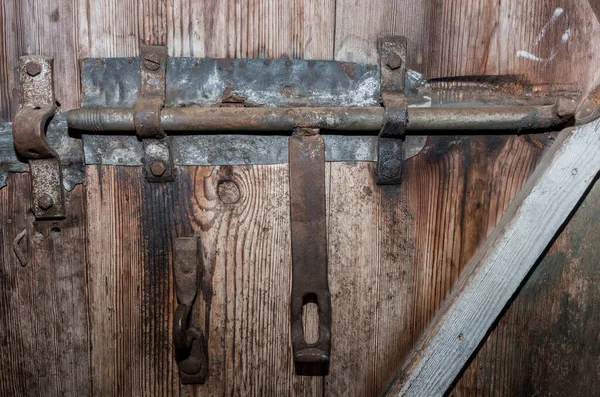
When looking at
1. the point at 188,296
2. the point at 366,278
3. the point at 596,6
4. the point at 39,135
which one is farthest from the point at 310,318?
the point at 596,6

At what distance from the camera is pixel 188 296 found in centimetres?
100

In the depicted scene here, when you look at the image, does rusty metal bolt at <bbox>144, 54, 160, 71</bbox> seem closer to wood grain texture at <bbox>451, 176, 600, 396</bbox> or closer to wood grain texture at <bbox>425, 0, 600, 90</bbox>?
wood grain texture at <bbox>425, 0, 600, 90</bbox>

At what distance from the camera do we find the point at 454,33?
0.99 meters

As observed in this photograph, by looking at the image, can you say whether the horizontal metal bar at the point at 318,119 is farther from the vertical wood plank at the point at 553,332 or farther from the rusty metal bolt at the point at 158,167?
the vertical wood plank at the point at 553,332

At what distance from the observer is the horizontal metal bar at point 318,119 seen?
0.92 meters

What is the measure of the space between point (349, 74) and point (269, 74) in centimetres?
15

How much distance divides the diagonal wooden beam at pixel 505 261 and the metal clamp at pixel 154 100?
608 mm

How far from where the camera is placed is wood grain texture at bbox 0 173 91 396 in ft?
3.27

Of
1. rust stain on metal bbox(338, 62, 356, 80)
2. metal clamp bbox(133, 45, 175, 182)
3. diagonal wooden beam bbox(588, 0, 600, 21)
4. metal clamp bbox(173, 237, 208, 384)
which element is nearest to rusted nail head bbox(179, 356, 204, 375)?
metal clamp bbox(173, 237, 208, 384)

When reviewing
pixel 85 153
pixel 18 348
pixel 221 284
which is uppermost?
pixel 85 153

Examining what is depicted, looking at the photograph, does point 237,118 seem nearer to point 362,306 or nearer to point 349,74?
point 349,74

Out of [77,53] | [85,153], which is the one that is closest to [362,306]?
Answer: [85,153]

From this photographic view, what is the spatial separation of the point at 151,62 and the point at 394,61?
0.45 meters

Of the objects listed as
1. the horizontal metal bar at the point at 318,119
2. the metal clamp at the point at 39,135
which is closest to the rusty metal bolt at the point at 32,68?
the metal clamp at the point at 39,135
